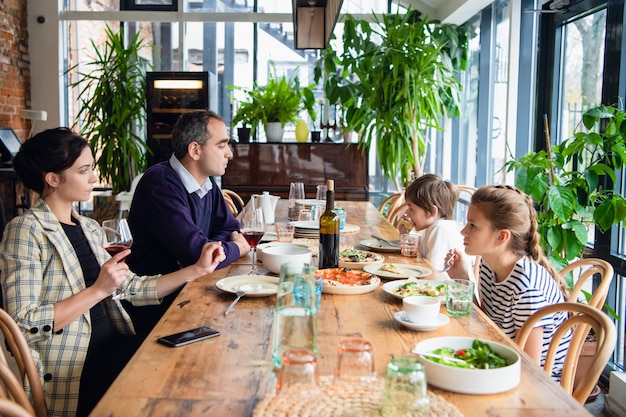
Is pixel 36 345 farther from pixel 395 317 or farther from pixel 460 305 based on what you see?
pixel 460 305

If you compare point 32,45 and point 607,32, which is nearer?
point 607,32

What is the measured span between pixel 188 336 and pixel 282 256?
706mm

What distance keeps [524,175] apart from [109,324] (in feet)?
7.21

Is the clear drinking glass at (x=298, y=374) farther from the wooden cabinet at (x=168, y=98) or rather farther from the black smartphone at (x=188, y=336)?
the wooden cabinet at (x=168, y=98)

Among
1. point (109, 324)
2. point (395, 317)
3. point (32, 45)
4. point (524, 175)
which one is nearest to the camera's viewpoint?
point (395, 317)

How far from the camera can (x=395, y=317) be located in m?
1.73

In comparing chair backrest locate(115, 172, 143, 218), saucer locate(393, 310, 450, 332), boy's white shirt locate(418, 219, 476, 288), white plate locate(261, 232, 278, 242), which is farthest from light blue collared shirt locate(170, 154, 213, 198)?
chair backrest locate(115, 172, 143, 218)

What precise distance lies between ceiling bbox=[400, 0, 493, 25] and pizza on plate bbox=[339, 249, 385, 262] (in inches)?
136

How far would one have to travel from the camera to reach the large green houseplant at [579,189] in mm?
3027

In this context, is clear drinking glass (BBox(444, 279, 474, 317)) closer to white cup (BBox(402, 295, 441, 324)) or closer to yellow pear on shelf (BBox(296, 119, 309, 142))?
white cup (BBox(402, 295, 441, 324))

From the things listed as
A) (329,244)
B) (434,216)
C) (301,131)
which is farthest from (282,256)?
(301,131)

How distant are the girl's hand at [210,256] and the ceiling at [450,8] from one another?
392 cm

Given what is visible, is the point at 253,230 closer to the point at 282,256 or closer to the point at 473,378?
the point at 282,256

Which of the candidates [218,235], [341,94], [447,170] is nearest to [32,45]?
[341,94]
